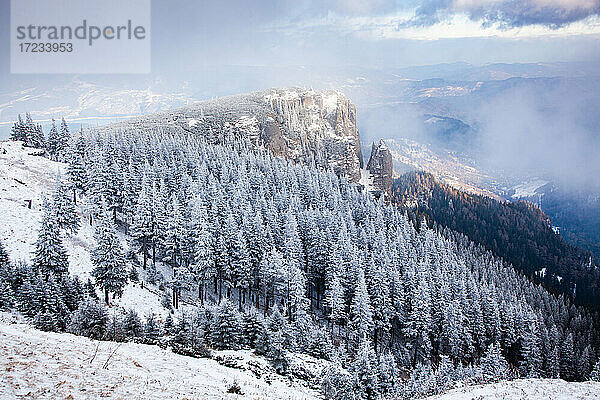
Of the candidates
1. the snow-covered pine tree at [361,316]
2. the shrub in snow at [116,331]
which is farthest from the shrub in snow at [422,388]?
the shrub in snow at [116,331]

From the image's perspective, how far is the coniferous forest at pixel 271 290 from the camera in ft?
114

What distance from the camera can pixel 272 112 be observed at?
16575 centimetres

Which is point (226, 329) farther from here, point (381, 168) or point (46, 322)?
point (381, 168)

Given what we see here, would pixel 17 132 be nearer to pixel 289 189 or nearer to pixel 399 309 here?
pixel 289 189

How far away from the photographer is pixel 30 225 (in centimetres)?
5303

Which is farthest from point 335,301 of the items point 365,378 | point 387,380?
point 365,378

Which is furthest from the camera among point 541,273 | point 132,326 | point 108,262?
point 541,273

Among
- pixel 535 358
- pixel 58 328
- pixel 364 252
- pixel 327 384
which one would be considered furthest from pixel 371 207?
pixel 58 328

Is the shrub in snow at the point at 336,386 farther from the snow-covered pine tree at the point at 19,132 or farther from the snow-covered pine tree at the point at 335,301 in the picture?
the snow-covered pine tree at the point at 19,132

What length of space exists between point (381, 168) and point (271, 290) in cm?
13308

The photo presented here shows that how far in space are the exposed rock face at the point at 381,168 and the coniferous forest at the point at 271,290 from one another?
301 feet

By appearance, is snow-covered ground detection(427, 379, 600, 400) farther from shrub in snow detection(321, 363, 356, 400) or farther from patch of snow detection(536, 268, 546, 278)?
patch of snow detection(536, 268, 546, 278)

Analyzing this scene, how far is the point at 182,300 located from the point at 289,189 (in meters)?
49.4

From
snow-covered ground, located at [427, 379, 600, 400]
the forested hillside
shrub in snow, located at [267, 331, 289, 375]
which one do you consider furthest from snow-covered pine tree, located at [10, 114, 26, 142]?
the forested hillside
